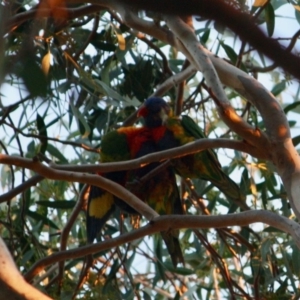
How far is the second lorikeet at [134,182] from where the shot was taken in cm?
233

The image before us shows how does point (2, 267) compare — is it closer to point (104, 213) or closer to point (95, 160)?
point (104, 213)

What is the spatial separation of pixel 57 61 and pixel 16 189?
52cm

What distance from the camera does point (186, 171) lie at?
2312 millimetres

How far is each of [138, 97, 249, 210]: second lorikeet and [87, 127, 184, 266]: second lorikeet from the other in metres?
0.06

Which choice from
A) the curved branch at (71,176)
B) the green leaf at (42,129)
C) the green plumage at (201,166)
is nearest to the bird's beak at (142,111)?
the green plumage at (201,166)

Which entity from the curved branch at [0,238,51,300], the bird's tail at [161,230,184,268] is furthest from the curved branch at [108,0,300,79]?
the bird's tail at [161,230,184,268]

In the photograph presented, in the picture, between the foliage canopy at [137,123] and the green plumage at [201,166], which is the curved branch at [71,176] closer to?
the foliage canopy at [137,123]

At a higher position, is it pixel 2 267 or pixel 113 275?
pixel 113 275

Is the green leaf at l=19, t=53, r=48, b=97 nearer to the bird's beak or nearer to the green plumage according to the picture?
the green plumage

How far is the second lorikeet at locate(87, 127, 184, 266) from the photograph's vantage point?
7.64 ft

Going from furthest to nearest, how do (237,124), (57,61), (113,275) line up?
(113,275) → (57,61) → (237,124)

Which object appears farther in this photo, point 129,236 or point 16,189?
point 16,189

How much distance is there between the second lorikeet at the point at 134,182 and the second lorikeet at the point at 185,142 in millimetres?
61

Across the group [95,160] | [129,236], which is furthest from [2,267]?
[95,160]
